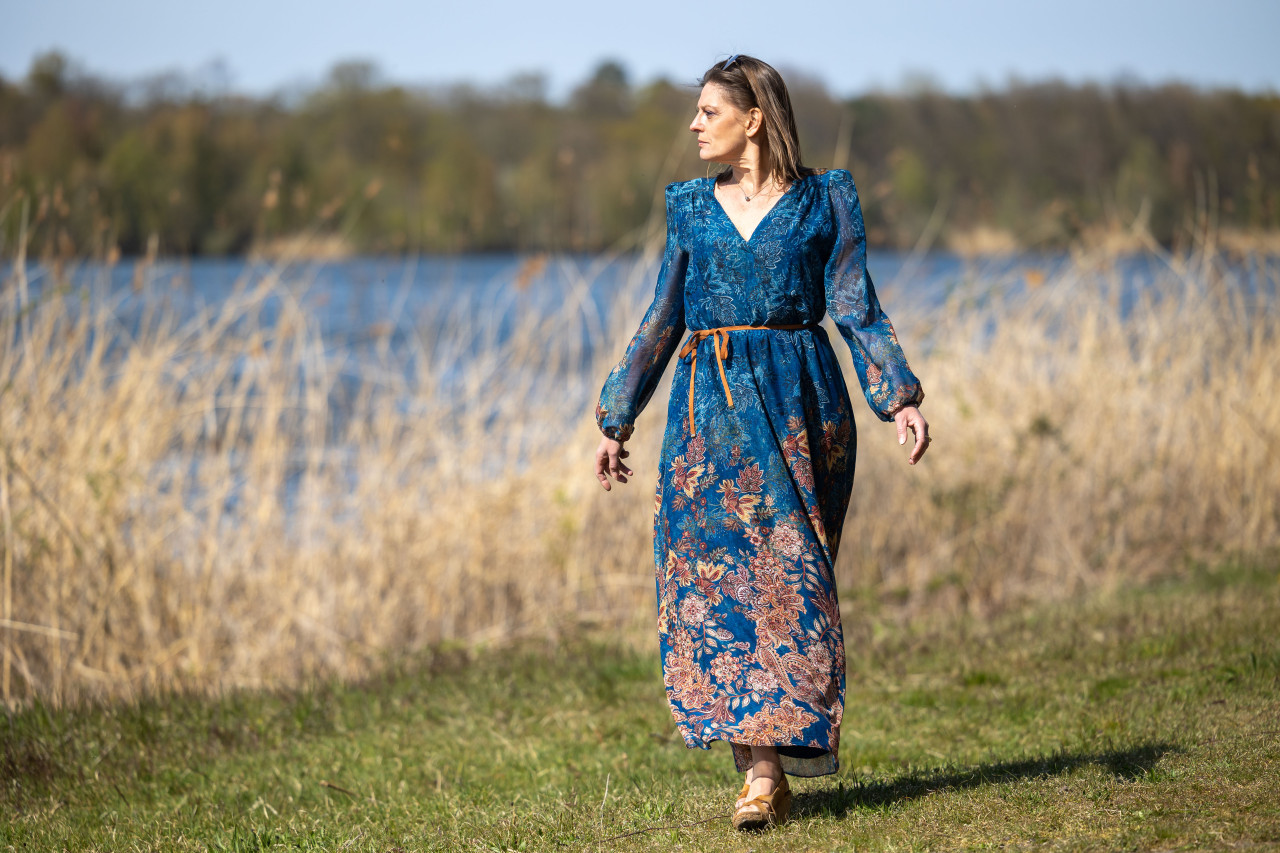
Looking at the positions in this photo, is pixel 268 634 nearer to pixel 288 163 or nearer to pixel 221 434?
pixel 221 434

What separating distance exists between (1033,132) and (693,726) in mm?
7575

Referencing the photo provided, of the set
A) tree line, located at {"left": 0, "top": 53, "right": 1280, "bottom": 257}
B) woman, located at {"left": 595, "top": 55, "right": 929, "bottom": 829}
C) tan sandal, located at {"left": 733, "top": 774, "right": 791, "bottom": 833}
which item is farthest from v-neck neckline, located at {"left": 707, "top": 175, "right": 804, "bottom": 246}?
tree line, located at {"left": 0, "top": 53, "right": 1280, "bottom": 257}

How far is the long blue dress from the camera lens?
2637 mm

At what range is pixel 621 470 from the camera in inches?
112

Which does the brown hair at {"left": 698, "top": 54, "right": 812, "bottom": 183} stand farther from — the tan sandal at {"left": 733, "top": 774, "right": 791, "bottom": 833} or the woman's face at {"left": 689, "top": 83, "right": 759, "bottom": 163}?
the tan sandal at {"left": 733, "top": 774, "right": 791, "bottom": 833}

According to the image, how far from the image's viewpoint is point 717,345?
9.14 ft

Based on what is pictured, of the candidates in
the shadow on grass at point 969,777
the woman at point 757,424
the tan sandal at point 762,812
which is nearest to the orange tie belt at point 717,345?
the woman at point 757,424

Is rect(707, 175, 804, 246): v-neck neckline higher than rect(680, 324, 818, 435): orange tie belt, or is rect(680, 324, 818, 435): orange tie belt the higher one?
rect(707, 175, 804, 246): v-neck neckline

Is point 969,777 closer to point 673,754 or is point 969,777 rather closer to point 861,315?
point 673,754

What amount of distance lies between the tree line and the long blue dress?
2750 mm

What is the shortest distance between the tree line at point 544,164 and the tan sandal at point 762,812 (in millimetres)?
3297

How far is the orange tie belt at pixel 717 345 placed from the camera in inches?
108

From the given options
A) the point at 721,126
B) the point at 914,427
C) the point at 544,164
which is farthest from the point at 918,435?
the point at 544,164

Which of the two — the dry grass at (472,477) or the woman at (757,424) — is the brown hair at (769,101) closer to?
the woman at (757,424)
